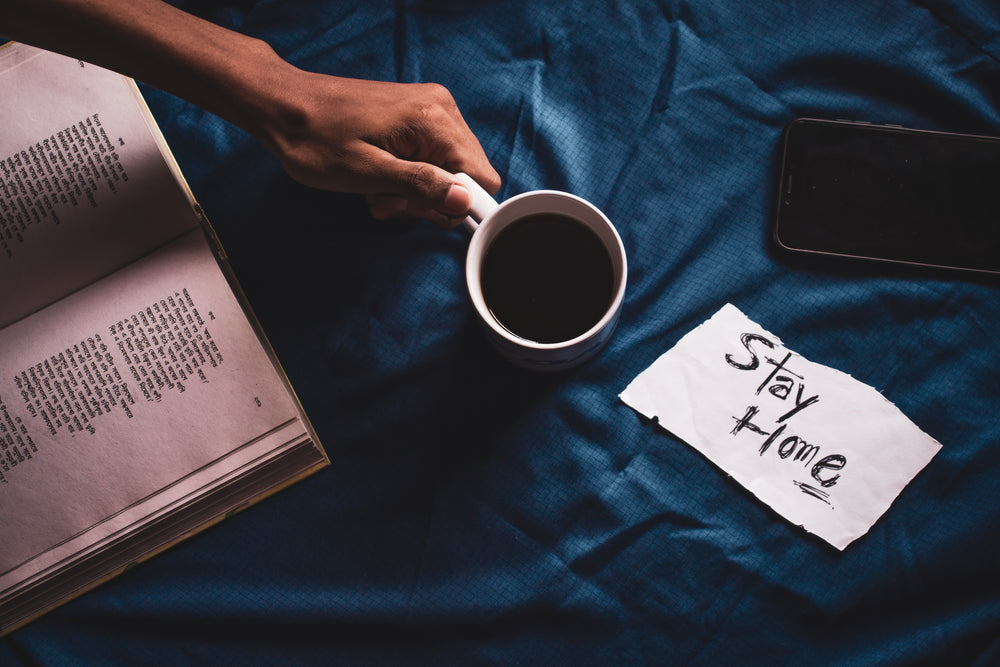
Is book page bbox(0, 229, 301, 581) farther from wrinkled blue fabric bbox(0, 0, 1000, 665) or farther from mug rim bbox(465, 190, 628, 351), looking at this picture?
mug rim bbox(465, 190, 628, 351)

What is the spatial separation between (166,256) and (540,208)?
35 centimetres

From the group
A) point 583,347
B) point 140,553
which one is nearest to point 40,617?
point 140,553

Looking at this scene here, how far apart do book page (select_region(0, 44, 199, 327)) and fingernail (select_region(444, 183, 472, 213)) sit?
0.27m

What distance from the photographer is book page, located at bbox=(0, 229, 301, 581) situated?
1.84 ft

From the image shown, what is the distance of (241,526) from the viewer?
0.60 metres

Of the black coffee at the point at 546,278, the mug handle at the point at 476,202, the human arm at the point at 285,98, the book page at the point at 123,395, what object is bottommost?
the book page at the point at 123,395

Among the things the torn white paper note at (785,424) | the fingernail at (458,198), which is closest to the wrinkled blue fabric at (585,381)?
the torn white paper note at (785,424)

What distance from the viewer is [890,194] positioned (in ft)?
1.96

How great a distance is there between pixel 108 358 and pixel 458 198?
0.36 metres

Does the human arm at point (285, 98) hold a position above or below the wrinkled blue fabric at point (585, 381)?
above

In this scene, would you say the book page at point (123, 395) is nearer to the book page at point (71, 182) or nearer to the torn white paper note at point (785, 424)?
the book page at point (71, 182)

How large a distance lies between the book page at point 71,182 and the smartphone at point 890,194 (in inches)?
23.0

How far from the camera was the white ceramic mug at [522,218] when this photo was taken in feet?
1.58

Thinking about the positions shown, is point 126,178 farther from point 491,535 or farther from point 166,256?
point 491,535
